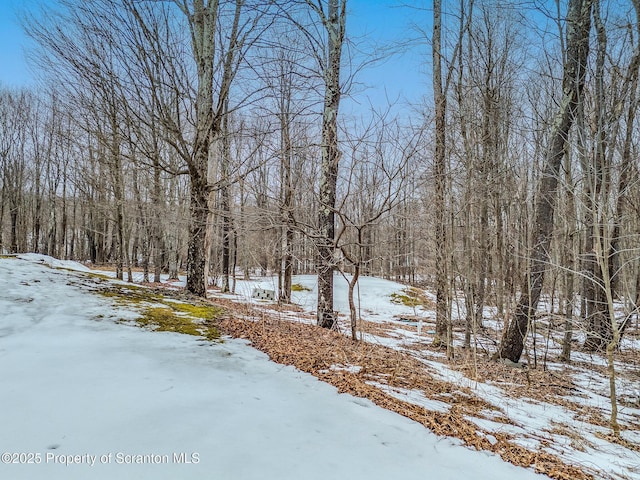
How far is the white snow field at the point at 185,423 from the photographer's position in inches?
56.2

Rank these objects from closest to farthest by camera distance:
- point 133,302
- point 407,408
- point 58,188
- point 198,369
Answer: point 407,408 < point 198,369 < point 133,302 < point 58,188

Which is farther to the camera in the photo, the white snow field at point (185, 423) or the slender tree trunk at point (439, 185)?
the slender tree trunk at point (439, 185)

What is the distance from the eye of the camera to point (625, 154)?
26.7 ft

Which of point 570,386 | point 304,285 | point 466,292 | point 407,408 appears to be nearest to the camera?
point 407,408

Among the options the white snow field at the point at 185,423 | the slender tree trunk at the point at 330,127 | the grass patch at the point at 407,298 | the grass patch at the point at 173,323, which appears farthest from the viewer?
the grass patch at the point at 407,298

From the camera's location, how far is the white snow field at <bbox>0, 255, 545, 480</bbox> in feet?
4.68

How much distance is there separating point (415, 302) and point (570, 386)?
9.07 metres

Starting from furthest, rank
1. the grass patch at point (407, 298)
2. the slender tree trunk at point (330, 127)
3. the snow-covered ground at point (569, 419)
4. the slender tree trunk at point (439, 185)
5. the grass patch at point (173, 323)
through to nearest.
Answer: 1. the grass patch at point (407, 298)
2. the slender tree trunk at point (439, 185)
3. the slender tree trunk at point (330, 127)
4. the grass patch at point (173, 323)
5. the snow-covered ground at point (569, 419)

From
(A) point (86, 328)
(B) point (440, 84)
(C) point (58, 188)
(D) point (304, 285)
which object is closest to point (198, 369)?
(A) point (86, 328)

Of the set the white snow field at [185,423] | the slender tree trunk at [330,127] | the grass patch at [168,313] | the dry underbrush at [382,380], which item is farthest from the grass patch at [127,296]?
the slender tree trunk at [330,127]

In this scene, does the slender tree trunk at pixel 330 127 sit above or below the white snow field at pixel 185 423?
above

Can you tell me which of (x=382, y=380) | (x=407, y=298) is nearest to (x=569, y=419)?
(x=382, y=380)

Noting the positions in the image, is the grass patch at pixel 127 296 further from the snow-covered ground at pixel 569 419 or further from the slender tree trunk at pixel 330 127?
the snow-covered ground at pixel 569 419

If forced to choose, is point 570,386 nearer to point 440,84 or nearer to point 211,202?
point 440,84
